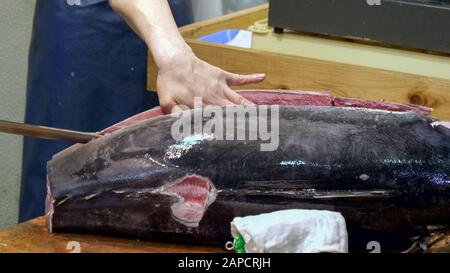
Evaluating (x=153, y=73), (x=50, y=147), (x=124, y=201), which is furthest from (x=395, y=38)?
(x=50, y=147)

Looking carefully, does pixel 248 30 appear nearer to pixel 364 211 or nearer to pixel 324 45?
pixel 324 45

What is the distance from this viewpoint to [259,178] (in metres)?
1.37

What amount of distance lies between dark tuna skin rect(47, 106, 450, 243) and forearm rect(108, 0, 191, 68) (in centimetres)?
28

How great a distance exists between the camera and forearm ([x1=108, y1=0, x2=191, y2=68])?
1711mm

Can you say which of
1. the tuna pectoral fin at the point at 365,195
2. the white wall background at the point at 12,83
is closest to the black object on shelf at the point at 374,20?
the tuna pectoral fin at the point at 365,195

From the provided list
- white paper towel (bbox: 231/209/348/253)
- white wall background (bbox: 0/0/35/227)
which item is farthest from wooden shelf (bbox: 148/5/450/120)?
white wall background (bbox: 0/0/35/227)

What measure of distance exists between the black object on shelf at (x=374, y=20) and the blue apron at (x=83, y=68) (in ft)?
1.38

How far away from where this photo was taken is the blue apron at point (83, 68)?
2.27 meters

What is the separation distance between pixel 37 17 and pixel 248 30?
1.92ft

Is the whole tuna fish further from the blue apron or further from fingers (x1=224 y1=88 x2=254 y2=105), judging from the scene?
the blue apron

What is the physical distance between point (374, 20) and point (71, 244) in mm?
926

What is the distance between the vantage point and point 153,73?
6.77ft

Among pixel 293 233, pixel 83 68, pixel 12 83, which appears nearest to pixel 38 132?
pixel 293 233

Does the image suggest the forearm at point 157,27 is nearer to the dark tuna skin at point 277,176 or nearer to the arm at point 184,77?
the arm at point 184,77
